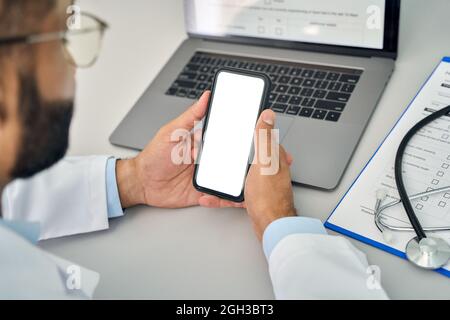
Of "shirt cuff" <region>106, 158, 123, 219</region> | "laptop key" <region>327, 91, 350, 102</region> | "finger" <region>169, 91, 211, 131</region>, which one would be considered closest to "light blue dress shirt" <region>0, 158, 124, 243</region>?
"shirt cuff" <region>106, 158, 123, 219</region>

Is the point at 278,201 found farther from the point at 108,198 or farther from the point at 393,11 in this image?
the point at 393,11

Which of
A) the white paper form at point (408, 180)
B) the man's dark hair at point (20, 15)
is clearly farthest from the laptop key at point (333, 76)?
the man's dark hair at point (20, 15)

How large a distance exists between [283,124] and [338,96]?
0.29ft

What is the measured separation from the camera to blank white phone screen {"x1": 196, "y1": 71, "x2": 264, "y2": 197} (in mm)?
688

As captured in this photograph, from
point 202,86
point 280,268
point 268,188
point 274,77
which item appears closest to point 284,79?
point 274,77

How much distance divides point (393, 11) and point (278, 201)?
325 mm

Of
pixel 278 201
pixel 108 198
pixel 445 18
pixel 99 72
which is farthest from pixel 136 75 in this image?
pixel 445 18

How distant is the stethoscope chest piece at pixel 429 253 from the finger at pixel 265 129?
191 mm

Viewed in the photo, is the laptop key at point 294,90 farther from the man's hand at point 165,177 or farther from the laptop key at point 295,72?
the man's hand at point 165,177

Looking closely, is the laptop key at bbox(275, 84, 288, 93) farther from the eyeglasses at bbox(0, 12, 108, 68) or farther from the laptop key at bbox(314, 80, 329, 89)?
the eyeglasses at bbox(0, 12, 108, 68)

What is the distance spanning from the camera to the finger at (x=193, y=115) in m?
0.71

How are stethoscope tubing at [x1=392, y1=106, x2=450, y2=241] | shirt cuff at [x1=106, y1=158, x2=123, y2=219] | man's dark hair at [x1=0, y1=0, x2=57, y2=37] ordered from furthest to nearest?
shirt cuff at [x1=106, y1=158, x2=123, y2=219], stethoscope tubing at [x1=392, y1=106, x2=450, y2=241], man's dark hair at [x1=0, y1=0, x2=57, y2=37]

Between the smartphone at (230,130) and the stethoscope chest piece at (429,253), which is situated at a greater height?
the smartphone at (230,130)

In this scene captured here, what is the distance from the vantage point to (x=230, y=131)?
→ 2.30 feet
